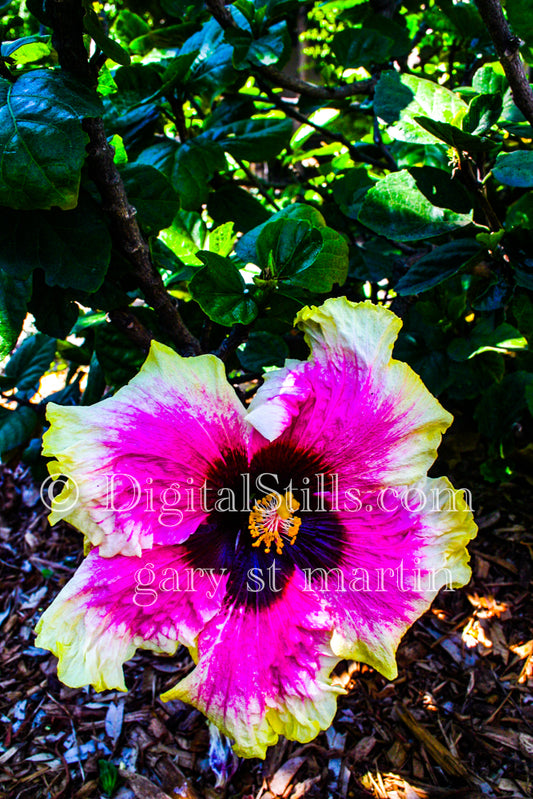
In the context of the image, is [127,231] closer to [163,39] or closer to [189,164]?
[189,164]

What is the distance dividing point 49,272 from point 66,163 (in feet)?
0.84

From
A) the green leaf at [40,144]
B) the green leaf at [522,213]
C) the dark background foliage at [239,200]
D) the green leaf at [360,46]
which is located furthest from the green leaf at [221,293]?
the green leaf at [360,46]

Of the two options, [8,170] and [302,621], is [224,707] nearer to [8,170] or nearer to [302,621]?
[302,621]

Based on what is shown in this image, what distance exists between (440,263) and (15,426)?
1265mm

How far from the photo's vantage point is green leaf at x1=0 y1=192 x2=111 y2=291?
1.11 meters

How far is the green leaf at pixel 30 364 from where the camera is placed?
1936mm

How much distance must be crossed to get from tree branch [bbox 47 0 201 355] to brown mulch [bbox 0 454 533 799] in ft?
3.81

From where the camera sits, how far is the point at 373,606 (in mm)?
1137

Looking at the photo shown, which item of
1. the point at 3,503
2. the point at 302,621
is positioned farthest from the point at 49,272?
the point at 3,503

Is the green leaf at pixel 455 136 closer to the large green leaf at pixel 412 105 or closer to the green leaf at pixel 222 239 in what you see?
the large green leaf at pixel 412 105

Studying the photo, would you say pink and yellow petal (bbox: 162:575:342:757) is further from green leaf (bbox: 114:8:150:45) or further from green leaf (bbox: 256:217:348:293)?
green leaf (bbox: 114:8:150:45)

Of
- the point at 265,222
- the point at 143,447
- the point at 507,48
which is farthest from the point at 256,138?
the point at 143,447

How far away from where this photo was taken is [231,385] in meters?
1.19

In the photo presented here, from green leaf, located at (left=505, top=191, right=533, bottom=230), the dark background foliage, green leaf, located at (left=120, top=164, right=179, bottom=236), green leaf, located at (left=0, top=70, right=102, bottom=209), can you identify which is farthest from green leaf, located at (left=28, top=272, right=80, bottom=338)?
green leaf, located at (left=505, top=191, right=533, bottom=230)
